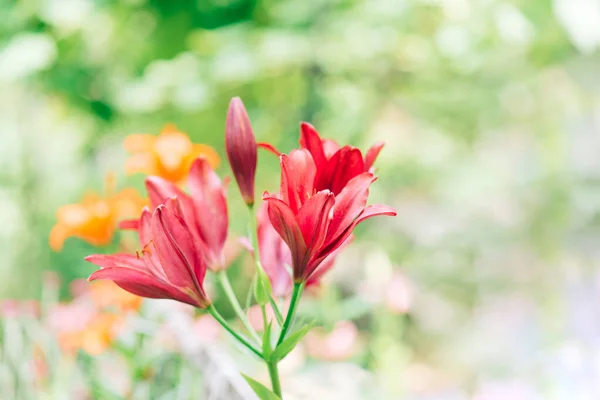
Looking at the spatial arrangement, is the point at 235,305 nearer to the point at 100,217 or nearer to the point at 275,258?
the point at 275,258

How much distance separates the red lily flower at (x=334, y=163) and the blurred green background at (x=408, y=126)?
57cm

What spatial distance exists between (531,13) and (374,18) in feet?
1.06

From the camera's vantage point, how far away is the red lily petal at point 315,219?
28 cm

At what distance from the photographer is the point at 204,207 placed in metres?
0.35

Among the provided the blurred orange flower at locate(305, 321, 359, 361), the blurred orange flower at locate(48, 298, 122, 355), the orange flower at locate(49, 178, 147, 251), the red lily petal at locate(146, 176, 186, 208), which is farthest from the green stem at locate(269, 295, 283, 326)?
the blurred orange flower at locate(305, 321, 359, 361)

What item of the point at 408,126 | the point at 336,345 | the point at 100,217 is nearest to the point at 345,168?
the point at 100,217

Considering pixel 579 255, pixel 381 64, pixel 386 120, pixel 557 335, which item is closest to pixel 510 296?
pixel 579 255

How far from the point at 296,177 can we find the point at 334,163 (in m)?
0.03

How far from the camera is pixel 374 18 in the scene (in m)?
1.12

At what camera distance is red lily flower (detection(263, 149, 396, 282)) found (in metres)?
0.28

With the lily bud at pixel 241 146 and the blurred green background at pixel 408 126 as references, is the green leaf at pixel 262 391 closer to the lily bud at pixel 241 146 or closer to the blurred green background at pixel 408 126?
the lily bud at pixel 241 146

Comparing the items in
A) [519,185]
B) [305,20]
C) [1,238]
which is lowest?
[1,238]

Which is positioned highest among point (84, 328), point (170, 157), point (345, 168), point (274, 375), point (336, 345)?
point (345, 168)

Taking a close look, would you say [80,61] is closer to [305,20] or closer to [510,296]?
[305,20]
